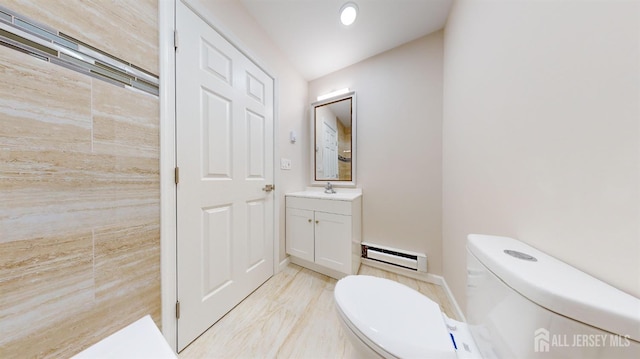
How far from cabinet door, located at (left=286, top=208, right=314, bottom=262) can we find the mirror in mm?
488

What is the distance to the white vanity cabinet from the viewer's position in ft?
4.91

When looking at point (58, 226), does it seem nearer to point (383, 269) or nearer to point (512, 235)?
point (512, 235)

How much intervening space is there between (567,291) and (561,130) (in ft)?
1.45

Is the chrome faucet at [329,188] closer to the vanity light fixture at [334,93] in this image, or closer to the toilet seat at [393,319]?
the vanity light fixture at [334,93]

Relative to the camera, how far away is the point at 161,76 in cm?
88

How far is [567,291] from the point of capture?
0.33 meters

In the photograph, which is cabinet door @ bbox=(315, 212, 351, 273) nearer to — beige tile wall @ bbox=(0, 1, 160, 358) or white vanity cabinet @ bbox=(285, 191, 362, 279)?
white vanity cabinet @ bbox=(285, 191, 362, 279)

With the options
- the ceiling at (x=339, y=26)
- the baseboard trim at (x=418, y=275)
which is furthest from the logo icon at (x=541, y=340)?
the ceiling at (x=339, y=26)

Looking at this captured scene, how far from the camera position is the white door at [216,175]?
973 mm

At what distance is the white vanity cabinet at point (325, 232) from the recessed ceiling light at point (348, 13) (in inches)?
53.9

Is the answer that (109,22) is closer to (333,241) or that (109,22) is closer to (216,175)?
(216,175)

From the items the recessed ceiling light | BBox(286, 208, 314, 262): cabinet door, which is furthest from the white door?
the recessed ceiling light

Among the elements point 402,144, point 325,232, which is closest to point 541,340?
point 325,232

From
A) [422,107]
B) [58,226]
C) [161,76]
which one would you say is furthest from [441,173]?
[58,226]
